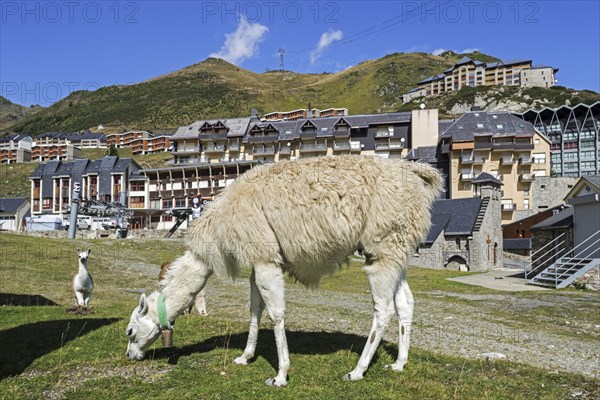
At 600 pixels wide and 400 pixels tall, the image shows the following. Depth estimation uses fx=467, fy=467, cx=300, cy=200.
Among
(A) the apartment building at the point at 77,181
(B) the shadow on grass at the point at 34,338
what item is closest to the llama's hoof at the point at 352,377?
(B) the shadow on grass at the point at 34,338

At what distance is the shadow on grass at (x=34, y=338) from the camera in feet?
27.7

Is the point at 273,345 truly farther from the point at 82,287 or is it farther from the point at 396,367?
the point at 82,287

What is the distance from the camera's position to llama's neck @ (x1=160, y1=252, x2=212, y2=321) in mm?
8422

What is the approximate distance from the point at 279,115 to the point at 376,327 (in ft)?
574

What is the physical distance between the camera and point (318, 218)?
801 cm

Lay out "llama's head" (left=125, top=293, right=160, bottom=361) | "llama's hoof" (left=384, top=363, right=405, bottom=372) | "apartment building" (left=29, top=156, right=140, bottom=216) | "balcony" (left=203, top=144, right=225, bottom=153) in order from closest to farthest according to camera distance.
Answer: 1. "llama's hoof" (left=384, top=363, right=405, bottom=372)
2. "llama's head" (left=125, top=293, right=160, bottom=361)
3. "apartment building" (left=29, top=156, right=140, bottom=216)
4. "balcony" (left=203, top=144, right=225, bottom=153)

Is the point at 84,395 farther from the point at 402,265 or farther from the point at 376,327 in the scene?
the point at 402,265

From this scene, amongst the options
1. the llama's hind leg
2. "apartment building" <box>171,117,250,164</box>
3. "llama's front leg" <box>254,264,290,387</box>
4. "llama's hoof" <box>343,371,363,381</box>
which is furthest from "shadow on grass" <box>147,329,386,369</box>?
"apartment building" <box>171,117,250,164</box>

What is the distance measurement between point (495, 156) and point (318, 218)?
98.7 metres

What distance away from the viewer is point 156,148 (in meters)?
177

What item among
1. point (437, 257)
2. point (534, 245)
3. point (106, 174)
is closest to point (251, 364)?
point (534, 245)

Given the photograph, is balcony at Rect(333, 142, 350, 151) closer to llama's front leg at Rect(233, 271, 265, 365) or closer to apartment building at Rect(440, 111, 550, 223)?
apartment building at Rect(440, 111, 550, 223)

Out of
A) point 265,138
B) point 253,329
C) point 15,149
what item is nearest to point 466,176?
point 265,138

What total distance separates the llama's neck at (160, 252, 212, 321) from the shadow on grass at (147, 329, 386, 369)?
1.03 m
